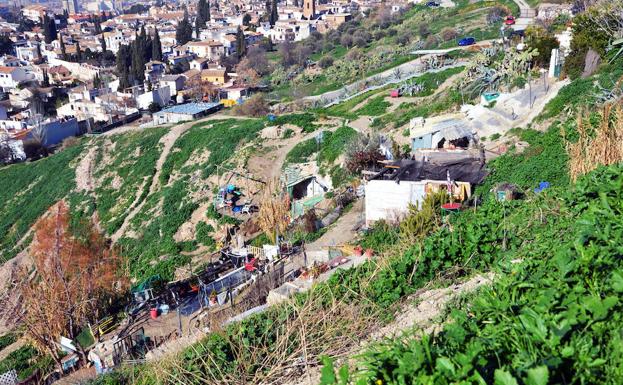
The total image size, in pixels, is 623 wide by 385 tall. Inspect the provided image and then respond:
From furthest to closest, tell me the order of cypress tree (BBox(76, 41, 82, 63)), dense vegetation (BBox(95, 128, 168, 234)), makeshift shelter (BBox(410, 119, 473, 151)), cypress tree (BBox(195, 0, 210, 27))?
cypress tree (BBox(195, 0, 210, 27)), cypress tree (BBox(76, 41, 82, 63)), dense vegetation (BBox(95, 128, 168, 234)), makeshift shelter (BBox(410, 119, 473, 151))

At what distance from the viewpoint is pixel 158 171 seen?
27.1m

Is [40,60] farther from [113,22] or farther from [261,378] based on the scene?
[261,378]

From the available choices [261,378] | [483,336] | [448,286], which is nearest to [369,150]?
[448,286]

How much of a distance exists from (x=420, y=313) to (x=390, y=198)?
8563mm

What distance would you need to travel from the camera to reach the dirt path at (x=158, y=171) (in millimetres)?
23820

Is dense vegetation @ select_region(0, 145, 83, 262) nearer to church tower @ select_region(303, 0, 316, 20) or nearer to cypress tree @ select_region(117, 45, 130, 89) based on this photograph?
cypress tree @ select_region(117, 45, 130, 89)

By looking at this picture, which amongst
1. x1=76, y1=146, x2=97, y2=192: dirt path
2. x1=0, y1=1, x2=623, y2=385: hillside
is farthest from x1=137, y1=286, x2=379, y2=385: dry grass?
x1=76, y1=146, x2=97, y2=192: dirt path

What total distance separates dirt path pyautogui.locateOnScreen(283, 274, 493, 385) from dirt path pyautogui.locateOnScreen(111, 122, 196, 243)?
18.8 meters

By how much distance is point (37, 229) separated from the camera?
86.4 ft

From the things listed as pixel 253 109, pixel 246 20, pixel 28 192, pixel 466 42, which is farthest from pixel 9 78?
pixel 466 42

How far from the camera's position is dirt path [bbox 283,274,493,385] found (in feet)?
17.8

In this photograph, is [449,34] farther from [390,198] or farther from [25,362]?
[25,362]

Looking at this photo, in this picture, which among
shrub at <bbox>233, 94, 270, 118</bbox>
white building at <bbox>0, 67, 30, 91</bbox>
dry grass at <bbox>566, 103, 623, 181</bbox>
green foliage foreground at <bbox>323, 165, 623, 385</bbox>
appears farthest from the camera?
white building at <bbox>0, 67, 30, 91</bbox>

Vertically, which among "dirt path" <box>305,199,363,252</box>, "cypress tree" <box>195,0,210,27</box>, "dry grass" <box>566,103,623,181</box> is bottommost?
"dirt path" <box>305,199,363,252</box>
